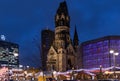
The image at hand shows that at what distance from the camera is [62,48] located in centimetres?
17962

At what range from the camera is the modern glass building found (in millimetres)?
146500

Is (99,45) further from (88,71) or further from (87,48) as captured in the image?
(88,71)

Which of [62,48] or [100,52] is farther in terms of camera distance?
[62,48]

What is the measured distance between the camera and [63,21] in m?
179

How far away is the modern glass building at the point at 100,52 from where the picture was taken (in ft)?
481

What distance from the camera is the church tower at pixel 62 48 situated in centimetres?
17938

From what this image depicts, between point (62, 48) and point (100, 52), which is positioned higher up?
point (62, 48)

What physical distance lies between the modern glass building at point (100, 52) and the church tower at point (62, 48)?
15.4 meters

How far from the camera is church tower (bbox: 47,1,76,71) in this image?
589 feet

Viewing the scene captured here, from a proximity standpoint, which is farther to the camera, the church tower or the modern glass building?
the church tower

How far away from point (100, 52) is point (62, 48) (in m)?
30.6

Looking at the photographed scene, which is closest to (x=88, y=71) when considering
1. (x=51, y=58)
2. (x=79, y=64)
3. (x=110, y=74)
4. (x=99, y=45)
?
(x=110, y=74)

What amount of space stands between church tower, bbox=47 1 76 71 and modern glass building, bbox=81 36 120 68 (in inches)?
605

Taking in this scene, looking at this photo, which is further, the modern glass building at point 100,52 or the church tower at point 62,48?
the church tower at point 62,48
